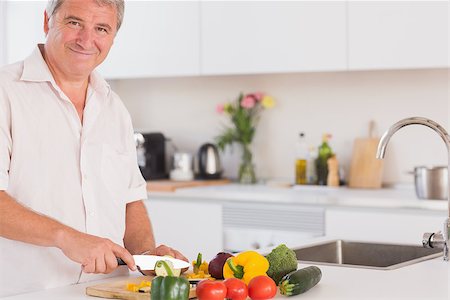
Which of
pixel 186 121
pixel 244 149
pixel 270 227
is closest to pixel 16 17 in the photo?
pixel 186 121

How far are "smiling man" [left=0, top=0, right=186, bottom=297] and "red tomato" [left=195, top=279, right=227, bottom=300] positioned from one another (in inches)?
17.1

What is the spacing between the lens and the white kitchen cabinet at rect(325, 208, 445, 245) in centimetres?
390

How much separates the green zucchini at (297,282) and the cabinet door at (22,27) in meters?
3.52

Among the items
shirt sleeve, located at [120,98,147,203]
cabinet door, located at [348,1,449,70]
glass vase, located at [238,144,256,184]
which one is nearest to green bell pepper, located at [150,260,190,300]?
shirt sleeve, located at [120,98,147,203]

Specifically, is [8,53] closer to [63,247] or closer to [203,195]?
[203,195]

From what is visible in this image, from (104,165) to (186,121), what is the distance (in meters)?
2.71

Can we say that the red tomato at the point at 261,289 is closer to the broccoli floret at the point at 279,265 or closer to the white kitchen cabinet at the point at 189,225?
the broccoli floret at the point at 279,265

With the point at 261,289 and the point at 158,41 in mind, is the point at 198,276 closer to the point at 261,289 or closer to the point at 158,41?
the point at 261,289

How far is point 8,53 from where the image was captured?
5.48 metres

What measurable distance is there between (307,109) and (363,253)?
1.87 metres

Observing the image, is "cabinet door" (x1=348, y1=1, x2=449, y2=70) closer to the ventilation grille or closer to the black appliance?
the ventilation grille

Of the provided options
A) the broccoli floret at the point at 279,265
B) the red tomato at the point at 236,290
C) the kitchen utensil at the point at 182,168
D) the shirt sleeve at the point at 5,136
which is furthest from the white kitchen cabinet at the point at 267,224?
the red tomato at the point at 236,290

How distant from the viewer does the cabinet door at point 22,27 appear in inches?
210

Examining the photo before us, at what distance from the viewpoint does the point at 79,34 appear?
255cm
